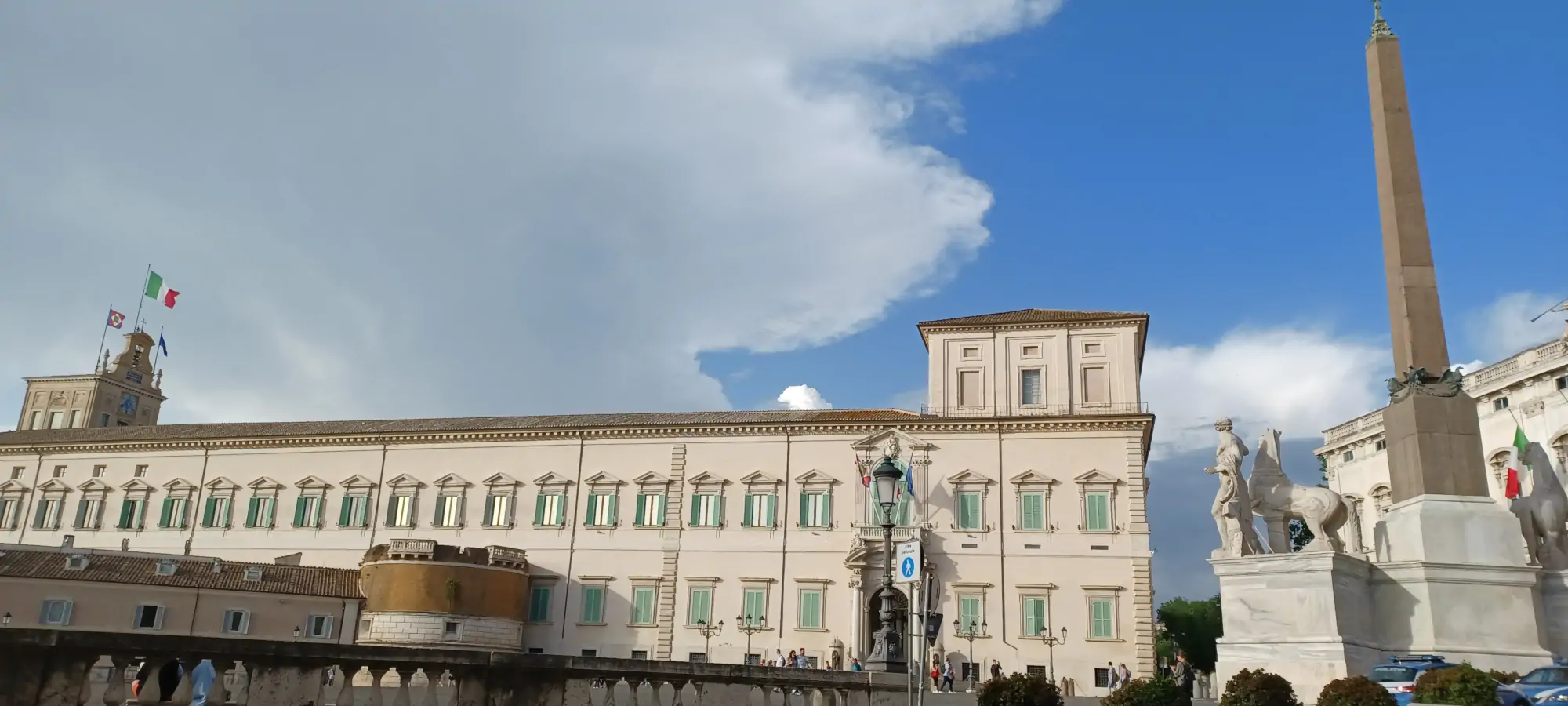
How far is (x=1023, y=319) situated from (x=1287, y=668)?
1143 inches

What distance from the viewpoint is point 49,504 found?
175ft

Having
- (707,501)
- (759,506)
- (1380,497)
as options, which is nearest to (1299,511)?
(759,506)

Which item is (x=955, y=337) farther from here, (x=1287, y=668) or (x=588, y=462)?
(x=1287, y=668)

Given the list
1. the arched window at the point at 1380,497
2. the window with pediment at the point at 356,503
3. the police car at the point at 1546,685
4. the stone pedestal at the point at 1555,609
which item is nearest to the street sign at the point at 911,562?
the police car at the point at 1546,685

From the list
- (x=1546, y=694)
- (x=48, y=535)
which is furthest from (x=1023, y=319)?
(x=48, y=535)

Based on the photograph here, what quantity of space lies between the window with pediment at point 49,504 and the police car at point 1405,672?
57372 millimetres

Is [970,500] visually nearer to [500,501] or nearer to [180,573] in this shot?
[500,501]

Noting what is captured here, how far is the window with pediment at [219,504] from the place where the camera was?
5009 cm

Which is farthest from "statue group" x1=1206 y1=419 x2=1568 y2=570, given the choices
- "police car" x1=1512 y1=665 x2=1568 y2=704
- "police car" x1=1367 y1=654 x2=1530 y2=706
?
"police car" x1=1512 y1=665 x2=1568 y2=704

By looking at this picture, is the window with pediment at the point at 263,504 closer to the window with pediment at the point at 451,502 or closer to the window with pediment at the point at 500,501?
the window with pediment at the point at 451,502

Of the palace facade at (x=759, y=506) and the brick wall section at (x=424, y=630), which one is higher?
the palace facade at (x=759, y=506)

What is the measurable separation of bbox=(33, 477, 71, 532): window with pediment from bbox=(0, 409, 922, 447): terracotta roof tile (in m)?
2.16

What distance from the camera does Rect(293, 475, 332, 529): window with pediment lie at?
48.7 m

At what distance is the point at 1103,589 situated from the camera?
39375 mm
